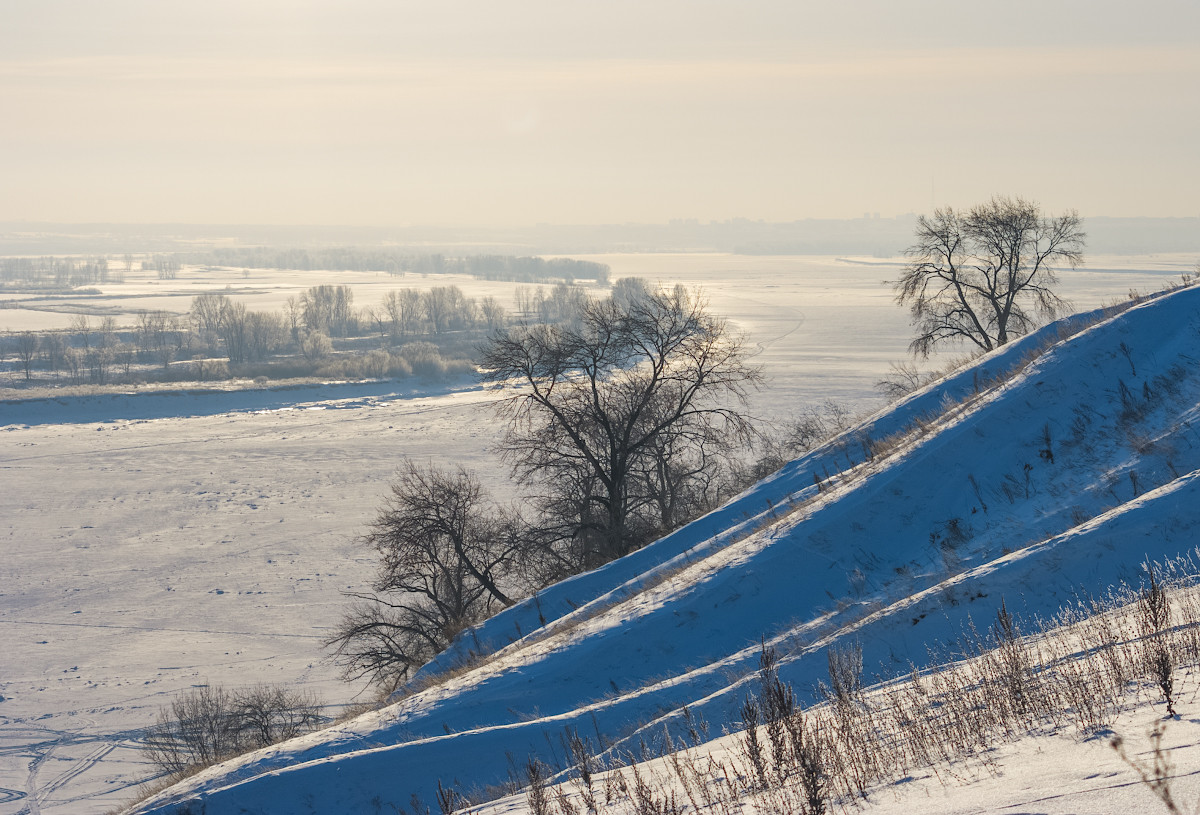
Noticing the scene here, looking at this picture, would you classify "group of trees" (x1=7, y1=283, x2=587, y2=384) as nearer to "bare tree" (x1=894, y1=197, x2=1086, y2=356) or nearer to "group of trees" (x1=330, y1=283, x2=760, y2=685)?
"bare tree" (x1=894, y1=197, x2=1086, y2=356)

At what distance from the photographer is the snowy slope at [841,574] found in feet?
30.0

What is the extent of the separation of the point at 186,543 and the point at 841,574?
116 feet

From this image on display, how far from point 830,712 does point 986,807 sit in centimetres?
332

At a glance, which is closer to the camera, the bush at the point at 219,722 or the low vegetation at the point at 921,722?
the low vegetation at the point at 921,722

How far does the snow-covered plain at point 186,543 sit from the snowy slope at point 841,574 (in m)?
0.22

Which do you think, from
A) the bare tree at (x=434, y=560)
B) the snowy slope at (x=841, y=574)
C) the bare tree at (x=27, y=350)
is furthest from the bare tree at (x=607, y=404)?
the bare tree at (x=27, y=350)

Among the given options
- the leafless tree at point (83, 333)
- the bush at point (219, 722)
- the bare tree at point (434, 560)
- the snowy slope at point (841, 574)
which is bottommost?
the bush at point (219, 722)

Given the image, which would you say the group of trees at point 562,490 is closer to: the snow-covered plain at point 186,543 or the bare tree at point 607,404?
the bare tree at point 607,404

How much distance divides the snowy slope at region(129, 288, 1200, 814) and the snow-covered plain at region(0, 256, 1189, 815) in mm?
220

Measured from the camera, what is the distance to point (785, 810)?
16.2 feet

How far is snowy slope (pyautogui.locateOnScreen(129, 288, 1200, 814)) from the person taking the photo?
30.0 feet


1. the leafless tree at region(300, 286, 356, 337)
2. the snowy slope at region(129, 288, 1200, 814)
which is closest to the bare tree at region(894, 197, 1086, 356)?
the snowy slope at region(129, 288, 1200, 814)

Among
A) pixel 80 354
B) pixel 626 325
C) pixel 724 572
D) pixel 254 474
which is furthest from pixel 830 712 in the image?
pixel 80 354

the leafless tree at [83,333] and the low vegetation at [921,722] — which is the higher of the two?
the leafless tree at [83,333]
